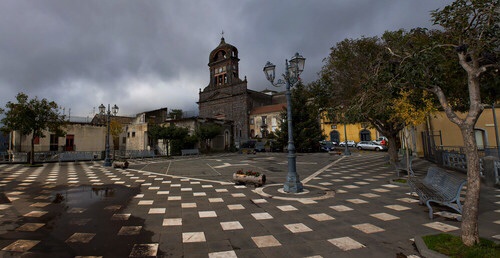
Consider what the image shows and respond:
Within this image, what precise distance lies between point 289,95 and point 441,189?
4.97 meters

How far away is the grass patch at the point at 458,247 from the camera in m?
3.03

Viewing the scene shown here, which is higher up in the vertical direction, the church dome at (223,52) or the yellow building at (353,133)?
the church dome at (223,52)

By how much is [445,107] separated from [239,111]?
2067 inches

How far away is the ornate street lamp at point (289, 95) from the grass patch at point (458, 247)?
422 centimetres

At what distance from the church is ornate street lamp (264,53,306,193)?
4432cm

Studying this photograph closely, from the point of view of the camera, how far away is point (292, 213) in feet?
18.3

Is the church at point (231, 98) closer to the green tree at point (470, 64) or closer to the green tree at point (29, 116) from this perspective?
the green tree at point (29, 116)

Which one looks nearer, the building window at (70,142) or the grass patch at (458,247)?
the grass patch at (458,247)

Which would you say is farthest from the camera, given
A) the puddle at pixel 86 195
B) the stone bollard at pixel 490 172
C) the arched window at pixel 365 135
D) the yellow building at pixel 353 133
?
the arched window at pixel 365 135

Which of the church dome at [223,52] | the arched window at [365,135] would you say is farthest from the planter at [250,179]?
the church dome at [223,52]

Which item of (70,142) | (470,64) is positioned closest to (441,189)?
(470,64)

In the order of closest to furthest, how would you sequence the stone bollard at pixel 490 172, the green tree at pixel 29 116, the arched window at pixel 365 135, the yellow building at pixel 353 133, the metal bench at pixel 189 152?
the stone bollard at pixel 490 172, the green tree at pixel 29 116, the metal bench at pixel 189 152, the yellow building at pixel 353 133, the arched window at pixel 365 135

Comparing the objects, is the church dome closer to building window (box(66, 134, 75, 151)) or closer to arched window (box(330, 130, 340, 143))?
arched window (box(330, 130, 340, 143))

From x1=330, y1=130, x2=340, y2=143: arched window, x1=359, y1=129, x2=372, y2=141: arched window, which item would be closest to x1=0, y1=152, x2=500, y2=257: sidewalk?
x1=359, y1=129, x2=372, y2=141: arched window
